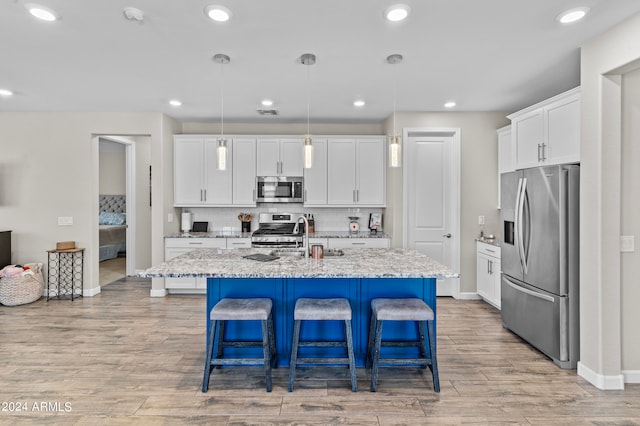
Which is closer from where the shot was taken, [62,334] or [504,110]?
[62,334]

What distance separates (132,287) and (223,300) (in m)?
3.80

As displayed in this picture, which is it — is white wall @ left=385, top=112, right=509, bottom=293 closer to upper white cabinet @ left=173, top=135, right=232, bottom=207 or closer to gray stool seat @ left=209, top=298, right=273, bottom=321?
upper white cabinet @ left=173, top=135, right=232, bottom=207

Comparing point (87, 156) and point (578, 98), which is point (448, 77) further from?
point (87, 156)

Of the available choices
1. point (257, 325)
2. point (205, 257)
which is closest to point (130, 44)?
point (205, 257)

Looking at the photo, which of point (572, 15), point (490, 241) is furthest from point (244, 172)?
point (572, 15)

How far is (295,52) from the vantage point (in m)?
3.08

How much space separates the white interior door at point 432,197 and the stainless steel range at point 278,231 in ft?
5.37

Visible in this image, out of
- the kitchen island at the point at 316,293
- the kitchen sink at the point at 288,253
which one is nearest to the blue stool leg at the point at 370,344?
the kitchen island at the point at 316,293

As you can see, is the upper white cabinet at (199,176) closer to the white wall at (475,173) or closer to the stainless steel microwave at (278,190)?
the stainless steel microwave at (278,190)

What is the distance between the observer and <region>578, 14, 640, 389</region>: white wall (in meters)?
2.62

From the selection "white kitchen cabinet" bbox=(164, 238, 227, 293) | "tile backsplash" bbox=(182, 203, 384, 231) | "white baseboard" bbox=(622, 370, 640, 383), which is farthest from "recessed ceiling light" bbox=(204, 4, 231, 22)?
"white baseboard" bbox=(622, 370, 640, 383)

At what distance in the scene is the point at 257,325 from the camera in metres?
2.95

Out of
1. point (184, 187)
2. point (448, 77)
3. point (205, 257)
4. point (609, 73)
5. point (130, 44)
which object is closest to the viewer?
point (609, 73)

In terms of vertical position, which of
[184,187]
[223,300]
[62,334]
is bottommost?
[62,334]
